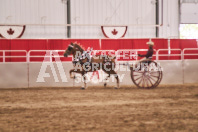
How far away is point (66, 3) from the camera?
63.1 feet

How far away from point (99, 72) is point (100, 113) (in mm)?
6107

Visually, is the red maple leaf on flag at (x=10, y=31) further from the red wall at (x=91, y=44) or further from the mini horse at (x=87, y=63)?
the mini horse at (x=87, y=63)

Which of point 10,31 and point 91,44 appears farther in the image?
point 91,44

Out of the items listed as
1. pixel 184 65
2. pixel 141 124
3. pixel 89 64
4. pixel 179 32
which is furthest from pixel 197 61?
pixel 141 124

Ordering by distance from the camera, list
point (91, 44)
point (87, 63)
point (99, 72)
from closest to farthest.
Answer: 1. point (87, 63)
2. point (99, 72)
3. point (91, 44)

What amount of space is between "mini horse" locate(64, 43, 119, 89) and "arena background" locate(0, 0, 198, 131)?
70 cm

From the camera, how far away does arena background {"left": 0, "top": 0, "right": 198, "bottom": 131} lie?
5801mm

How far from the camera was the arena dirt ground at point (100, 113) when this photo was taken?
206 inches

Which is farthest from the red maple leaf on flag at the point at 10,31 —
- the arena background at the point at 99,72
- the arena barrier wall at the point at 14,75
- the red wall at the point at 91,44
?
the arena barrier wall at the point at 14,75

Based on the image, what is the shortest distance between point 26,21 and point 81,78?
8221 mm

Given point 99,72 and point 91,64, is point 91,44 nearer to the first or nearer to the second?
point 99,72

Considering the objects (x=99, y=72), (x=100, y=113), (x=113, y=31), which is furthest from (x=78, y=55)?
(x=113, y=31)

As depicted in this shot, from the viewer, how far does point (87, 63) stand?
1116 centimetres

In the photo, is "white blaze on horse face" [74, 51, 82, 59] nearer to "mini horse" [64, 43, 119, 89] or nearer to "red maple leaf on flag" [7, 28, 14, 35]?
"mini horse" [64, 43, 119, 89]
